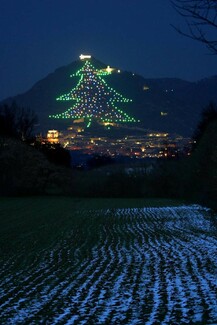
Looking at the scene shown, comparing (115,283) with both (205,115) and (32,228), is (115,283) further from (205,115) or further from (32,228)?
(205,115)

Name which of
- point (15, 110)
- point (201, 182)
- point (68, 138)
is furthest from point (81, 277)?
point (68, 138)

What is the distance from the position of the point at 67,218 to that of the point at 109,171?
39.6 m

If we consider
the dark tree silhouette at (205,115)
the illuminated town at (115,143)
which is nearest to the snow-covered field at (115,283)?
the dark tree silhouette at (205,115)

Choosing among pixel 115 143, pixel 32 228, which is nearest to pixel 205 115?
pixel 32 228

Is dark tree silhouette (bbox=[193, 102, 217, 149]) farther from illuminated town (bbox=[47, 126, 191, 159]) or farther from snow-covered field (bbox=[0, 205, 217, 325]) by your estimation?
snow-covered field (bbox=[0, 205, 217, 325])

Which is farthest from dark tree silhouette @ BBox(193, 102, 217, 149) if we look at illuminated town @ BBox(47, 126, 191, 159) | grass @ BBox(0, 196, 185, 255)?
grass @ BBox(0, 196, 185, 255)

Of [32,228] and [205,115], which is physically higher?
[205,115]

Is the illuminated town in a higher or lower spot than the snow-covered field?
higher

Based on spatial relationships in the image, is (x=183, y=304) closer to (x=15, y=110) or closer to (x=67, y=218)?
(x=67, y=218)

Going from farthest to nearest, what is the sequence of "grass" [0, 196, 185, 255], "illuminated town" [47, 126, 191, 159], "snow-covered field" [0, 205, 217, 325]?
"illuminated town" [47, 126, 191, 159] < "grass" [0, 196, 185, 255] < "snow-covered field" [0, 205, 217, 325]

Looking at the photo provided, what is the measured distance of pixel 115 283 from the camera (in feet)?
44.7

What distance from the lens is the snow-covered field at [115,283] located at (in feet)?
33.7

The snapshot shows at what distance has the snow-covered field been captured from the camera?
10.3m

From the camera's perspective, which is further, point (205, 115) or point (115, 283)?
point (205, 115)
